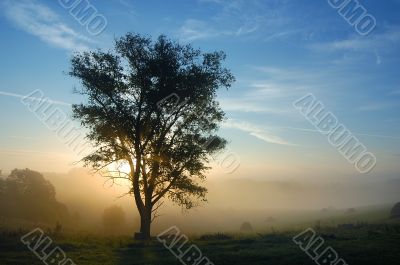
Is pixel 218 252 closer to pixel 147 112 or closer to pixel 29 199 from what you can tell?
pixel 147 112

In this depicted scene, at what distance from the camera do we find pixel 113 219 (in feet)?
369

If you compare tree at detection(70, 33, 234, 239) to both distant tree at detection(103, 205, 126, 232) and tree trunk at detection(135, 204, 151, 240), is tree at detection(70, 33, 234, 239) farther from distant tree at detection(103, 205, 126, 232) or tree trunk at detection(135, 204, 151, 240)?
distant tree at detection(103, 205, 126, 232)

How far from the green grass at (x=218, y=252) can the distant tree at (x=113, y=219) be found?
3413 inches

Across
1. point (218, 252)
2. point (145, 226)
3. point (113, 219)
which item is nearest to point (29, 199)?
point (113, 219)

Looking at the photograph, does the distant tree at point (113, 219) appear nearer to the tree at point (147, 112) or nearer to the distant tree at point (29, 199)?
the distant tree at point (29, 199)

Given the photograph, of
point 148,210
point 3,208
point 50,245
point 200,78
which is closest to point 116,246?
point 50,245

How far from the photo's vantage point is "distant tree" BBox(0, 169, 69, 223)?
10112 cm

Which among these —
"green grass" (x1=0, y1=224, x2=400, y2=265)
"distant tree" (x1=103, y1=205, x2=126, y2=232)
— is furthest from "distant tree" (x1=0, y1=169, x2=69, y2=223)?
"green grass" (x1=0, y1=224, x2=400, y2=265)

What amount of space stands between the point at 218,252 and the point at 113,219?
95680mm

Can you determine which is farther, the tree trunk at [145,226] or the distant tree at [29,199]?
the distant tree at [29,199]

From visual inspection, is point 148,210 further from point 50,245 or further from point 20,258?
point 20,258

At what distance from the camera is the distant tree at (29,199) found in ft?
332

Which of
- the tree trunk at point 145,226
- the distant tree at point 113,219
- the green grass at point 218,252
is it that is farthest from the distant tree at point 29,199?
the green grass at point 218,252

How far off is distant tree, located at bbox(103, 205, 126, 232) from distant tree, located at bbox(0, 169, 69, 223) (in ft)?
37.4
